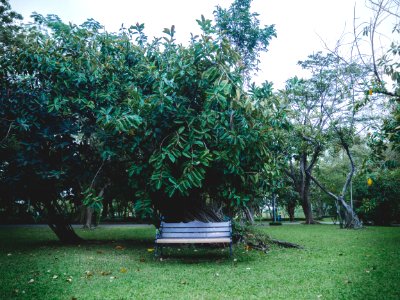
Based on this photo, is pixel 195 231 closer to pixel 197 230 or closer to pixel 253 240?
pixel 197 230

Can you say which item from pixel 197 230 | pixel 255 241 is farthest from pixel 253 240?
pixel 197 230

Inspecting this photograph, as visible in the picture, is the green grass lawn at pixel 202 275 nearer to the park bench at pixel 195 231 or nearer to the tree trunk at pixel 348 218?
the park bench at pixel 195 231

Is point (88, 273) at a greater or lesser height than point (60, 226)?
lesser

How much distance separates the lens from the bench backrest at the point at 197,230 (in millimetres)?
7082

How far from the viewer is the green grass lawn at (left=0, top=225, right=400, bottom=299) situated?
4.15 m

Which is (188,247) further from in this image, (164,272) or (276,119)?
(276,119)

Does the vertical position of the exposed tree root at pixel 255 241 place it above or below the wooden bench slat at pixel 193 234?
below

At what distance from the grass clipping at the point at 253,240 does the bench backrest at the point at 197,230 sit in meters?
1.73

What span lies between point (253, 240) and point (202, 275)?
413 centimetres

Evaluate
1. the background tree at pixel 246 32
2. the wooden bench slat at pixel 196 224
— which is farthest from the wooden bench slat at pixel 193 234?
the background tree at pixel 246 32

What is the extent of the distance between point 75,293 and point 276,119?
495 cm

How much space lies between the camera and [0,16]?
13.5 metres

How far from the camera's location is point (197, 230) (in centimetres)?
715

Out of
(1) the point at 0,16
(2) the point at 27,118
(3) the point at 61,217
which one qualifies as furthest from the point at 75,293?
(1) the point at 0,16
